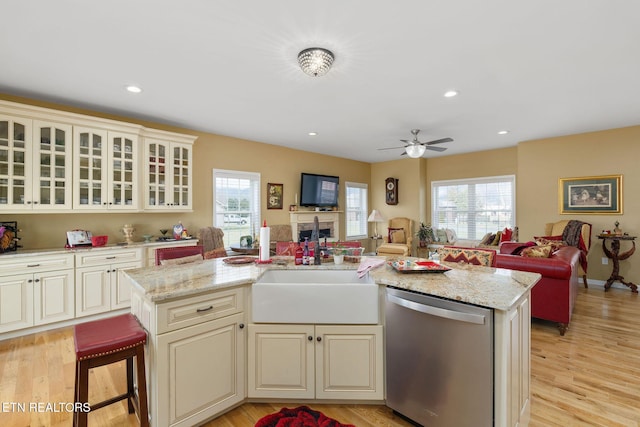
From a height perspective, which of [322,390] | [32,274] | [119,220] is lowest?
[322,390]

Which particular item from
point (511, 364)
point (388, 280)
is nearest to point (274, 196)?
point (388, 280)

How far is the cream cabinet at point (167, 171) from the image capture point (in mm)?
4207

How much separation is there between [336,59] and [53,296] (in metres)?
3.99

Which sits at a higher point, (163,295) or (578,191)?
(578,191)

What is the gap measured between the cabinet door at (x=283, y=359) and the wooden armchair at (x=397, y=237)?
503cm

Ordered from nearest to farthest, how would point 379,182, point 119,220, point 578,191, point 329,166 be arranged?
point 119,220 < point 578,191 < point 329,166 < point 379,182

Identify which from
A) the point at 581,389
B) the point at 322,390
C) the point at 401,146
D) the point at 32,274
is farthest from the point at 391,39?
the point at 32,274

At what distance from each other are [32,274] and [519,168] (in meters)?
7.79

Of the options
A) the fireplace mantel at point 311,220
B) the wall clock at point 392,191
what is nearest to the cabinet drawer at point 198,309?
the fireplace mantel at point 311,220

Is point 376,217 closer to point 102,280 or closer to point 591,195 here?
point 591,195

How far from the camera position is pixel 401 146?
6.05 meters

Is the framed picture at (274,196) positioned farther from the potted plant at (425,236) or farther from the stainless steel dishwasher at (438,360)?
the stainless steel dishwasher at (438,360)

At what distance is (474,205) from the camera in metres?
6.86

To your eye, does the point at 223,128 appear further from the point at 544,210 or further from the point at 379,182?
the point at 544,210
